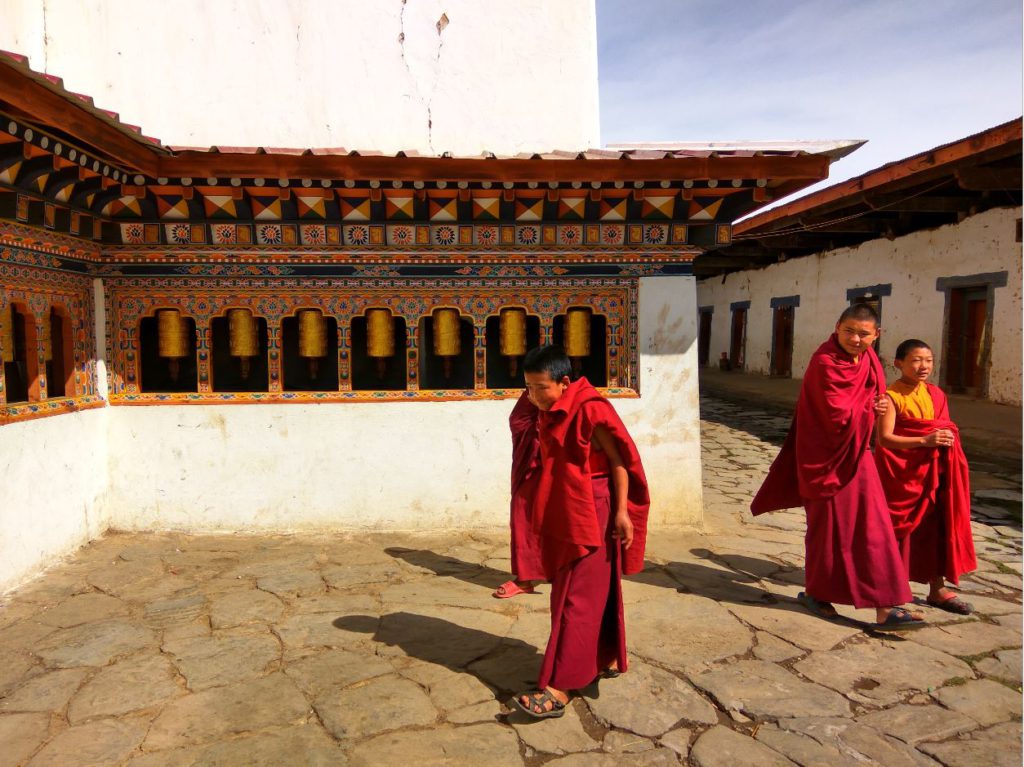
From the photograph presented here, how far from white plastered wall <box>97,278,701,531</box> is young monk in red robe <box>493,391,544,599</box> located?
2.27 metres

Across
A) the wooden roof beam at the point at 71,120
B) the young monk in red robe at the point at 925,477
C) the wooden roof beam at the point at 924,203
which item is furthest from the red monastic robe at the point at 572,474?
the wooden roof beam at the point at 924,203

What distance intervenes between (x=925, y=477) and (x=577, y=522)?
2277 mm

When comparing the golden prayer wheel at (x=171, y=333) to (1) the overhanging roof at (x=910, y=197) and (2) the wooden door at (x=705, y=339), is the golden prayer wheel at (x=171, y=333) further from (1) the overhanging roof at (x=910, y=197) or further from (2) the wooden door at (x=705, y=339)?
(2) the wooden door at (x=705, y=339)

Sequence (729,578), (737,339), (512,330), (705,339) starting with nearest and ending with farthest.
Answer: (729,578) → (512,330) → (737,339) → (705,339)

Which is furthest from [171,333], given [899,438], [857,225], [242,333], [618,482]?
[857,225]

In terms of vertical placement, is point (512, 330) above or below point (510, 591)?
above

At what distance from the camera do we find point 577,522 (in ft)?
8.37

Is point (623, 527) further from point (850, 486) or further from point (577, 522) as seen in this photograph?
point (850, 486)

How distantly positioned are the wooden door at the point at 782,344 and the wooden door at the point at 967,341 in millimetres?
5042

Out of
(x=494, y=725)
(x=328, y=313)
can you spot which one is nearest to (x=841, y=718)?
(x=494, y=725)

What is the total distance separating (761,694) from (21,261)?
15.8ft

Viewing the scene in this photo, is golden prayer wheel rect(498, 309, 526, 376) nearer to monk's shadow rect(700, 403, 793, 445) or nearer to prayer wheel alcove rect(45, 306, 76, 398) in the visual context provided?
prayer wheel alcove rect(45, 306, 76, 398)

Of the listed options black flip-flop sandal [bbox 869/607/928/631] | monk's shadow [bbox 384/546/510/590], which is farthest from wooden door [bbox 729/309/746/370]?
→ black flip-flop sandal [bbox 869/607/928/631]

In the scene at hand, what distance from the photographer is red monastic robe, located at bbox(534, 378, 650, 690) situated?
8.45 feet
